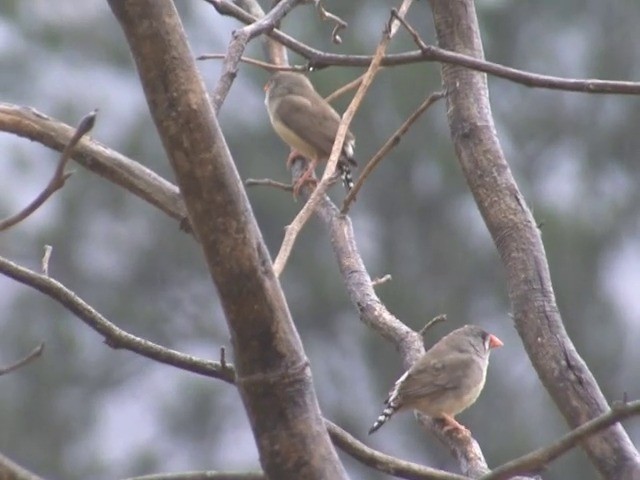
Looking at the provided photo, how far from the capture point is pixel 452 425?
13.1ft

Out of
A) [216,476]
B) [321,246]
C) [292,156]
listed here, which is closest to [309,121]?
[292,156]

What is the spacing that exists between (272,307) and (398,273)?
59.9ft

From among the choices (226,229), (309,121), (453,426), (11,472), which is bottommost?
(11,472)

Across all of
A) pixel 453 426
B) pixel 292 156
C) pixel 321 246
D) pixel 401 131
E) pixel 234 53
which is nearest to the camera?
pixel 234 53

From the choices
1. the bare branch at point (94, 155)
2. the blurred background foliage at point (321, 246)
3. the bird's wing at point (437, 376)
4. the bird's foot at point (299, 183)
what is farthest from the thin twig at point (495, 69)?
the blurred background foliage at point (321, 246)

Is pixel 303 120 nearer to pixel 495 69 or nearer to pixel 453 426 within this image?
pixel 453 426

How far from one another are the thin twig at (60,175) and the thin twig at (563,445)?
0.62 metres

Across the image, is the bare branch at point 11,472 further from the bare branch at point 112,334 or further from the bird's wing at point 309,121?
the bird's wing at point 309,121

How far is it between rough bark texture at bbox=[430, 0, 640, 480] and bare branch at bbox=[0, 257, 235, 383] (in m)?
0.96

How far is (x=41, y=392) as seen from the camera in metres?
20.4

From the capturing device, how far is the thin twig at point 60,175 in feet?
5.31

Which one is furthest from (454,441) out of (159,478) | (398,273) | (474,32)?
(398,273)

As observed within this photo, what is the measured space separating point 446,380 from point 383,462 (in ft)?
9.35

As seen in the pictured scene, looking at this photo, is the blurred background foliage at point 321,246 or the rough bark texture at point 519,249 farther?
the blurred background foliage at point 321,246
